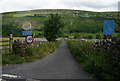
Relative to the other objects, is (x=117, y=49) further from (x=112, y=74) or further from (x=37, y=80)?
(x=37, y=80)

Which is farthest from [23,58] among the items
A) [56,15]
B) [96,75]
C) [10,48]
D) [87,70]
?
[56,15]

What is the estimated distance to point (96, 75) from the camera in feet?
19.8

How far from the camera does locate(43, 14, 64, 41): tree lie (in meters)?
34.2

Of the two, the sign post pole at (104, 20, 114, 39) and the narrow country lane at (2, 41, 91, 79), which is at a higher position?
the sign post pole at (104, 20, 114, 39)

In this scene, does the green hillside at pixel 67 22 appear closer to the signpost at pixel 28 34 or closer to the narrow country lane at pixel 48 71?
the signpost at pixel 28 34

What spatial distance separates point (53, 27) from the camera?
34500 millimetres

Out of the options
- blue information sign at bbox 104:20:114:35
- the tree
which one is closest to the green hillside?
the tree

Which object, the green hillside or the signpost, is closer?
the signpost

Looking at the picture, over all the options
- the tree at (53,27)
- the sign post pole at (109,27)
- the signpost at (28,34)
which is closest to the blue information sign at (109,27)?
the sign post pole at (109,27)

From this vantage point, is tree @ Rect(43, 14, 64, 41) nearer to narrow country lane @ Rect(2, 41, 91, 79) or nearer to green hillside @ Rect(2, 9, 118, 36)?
green hillside @ Rect(2, 9, 118, 36)

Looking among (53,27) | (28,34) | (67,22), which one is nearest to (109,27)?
(28,34)

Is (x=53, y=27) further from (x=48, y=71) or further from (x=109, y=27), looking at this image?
(x=48, y=71)

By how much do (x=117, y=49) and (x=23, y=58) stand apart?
6.65 meters

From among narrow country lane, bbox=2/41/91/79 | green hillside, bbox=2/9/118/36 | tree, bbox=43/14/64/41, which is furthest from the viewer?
tree, bbox=43/14/64/41
